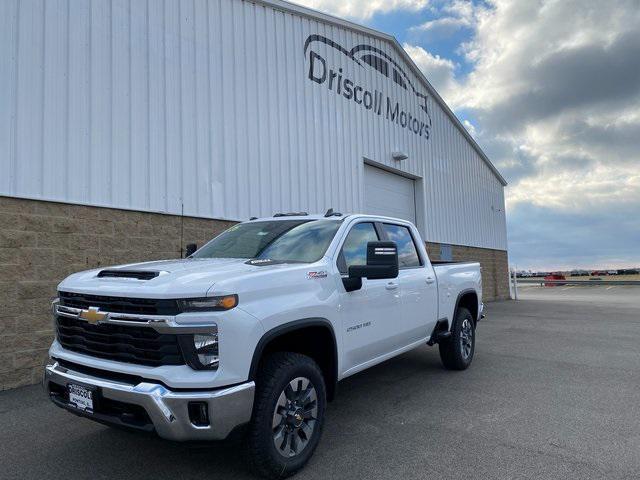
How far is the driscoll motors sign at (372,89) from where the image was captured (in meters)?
10.9

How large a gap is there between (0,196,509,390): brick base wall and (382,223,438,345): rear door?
4116 mm

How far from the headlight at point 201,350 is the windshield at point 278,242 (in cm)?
115

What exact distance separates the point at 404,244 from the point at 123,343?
3304 millimetres

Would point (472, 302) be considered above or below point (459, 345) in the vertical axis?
above

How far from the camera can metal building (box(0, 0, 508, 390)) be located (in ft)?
19.9

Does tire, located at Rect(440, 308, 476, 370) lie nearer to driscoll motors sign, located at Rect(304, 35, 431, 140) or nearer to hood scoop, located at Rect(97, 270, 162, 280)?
hood scoop, located at Rect(97, 270, 162, 280)

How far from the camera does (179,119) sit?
7.76 meters

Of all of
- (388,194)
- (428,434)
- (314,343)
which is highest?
(388,194)

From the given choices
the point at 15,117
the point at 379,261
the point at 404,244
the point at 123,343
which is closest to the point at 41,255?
the point at 15,117

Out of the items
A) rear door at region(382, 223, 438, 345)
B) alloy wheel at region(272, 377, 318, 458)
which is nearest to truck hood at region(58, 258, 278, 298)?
alloy wheel at region(272, 377, 318, 458)

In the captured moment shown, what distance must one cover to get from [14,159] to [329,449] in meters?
5.27

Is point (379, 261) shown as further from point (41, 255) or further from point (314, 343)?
point (41, 255)

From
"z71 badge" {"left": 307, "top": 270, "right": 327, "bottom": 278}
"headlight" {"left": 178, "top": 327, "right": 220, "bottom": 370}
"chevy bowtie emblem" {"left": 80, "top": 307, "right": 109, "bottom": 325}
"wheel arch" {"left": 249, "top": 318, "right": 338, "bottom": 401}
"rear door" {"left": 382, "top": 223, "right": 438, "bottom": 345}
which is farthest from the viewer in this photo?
"rear door" {"left": 382, "top": 223, "right": 438, "bottom": 345}

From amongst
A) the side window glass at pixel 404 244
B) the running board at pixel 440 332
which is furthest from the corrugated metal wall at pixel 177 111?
the running board at pixel 440 332
